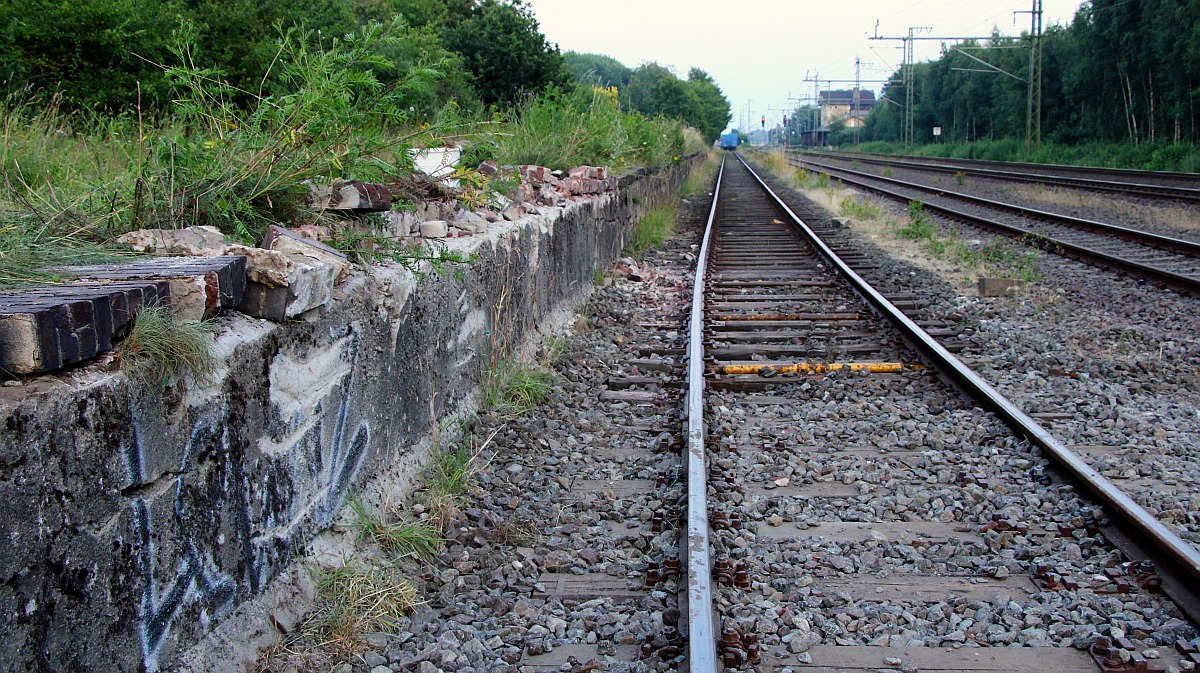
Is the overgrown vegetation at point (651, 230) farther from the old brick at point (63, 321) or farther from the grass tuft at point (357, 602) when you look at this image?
the old brick at point (63, 321)

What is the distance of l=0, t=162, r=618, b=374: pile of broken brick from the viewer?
74.7 inches

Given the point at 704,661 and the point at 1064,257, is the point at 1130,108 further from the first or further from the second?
the point at 704,661

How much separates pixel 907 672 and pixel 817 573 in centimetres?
65

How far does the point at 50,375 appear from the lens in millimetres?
1947

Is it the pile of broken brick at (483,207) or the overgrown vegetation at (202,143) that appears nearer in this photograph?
the overgrown vegetation at (202,143)

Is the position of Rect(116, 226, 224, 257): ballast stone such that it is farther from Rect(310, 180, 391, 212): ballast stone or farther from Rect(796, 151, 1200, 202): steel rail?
Rect(796, 151, 1200, 202): steel rail

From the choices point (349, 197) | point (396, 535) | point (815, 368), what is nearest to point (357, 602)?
point (396, 535)

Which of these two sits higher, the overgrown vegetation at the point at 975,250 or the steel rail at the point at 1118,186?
A: the steel rail at the point at 1118,186

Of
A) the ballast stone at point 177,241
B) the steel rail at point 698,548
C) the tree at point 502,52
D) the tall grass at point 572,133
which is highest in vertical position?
the tree at point 502,52

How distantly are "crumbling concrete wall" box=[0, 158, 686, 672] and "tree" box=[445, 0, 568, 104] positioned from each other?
61.6 ft

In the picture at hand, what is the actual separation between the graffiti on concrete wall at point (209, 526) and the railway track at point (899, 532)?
4.32 feet

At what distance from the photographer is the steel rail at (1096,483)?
297 centimetres

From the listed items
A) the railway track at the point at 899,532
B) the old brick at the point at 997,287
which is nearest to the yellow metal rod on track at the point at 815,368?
the railway track at the point at 899,532

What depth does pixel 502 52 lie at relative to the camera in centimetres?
2181
